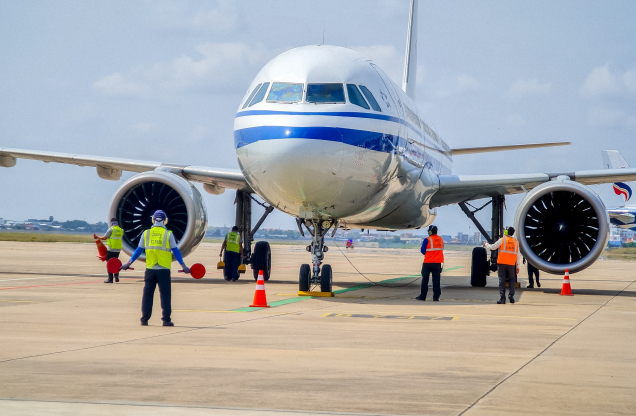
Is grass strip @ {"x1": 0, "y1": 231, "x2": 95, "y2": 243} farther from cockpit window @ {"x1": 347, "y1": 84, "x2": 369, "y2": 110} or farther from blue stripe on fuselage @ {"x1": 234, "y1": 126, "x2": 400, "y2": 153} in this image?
cockpit window @ {"x1": 347, "y1": 84, "x2": 369, "y2": 110}

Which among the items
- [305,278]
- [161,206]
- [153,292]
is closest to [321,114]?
[305,278]

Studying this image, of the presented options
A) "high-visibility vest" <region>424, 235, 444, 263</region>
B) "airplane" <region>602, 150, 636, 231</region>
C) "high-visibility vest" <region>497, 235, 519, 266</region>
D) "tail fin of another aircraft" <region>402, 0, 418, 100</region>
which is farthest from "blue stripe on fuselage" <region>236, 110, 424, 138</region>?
"airplane" <region>602, 150, 636, 231</region>

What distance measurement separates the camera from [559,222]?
56.9 ft

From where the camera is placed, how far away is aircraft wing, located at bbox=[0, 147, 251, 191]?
18797 millimetres

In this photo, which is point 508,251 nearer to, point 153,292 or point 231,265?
point 153,292

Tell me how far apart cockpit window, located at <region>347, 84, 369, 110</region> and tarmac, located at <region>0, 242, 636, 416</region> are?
3.34 m

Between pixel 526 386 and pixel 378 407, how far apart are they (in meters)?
1.42

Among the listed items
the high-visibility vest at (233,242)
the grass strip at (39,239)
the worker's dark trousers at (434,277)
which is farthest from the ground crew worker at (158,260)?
the grass strip at (39,239)

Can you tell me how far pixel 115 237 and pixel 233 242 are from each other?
2.99 meters

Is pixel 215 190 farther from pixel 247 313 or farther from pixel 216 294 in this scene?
pixel 247 313

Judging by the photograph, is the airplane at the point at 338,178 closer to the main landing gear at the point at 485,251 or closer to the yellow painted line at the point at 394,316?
the main landing gear at the point at 485,251

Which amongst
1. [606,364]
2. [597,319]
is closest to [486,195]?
[597,319]

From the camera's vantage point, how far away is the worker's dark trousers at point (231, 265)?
2008cm

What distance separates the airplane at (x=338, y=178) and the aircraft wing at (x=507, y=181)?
0.10ft
